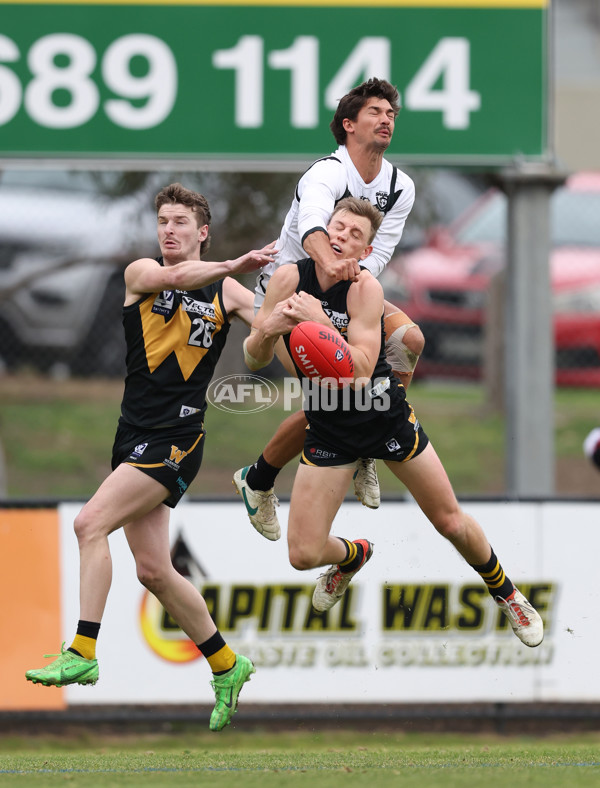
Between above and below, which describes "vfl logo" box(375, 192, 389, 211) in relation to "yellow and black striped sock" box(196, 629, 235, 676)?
above

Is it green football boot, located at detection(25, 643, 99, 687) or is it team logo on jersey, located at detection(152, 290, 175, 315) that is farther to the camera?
team logo on jersey, located at detection(152, 290, 175, 315)

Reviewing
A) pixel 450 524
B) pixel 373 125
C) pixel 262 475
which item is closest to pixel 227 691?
pixel 262 475

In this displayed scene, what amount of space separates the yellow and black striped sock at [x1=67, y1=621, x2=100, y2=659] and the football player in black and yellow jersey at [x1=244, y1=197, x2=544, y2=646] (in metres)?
1.06

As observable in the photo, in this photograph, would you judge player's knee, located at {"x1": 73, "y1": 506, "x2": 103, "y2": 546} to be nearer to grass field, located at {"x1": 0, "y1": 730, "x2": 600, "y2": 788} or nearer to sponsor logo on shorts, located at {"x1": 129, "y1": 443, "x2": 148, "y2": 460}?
sponsor logo on shorts, located at {"x1": 129, "y1": 443, "x2": 148, "y2": 460}

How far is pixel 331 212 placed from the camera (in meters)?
6.33

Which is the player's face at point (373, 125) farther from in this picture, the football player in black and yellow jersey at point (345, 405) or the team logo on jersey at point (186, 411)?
the team logo on jersey at point (186, 411)

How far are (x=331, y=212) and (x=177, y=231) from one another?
2.65 ft

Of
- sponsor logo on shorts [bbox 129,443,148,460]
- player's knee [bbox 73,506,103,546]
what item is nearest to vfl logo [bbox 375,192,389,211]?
sponsor logo on shorts [bbox 129,443,148,460]

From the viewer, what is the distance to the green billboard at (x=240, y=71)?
9.52 metres

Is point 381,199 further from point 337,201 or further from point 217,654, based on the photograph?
point 217,654

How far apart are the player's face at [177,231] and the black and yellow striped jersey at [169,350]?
0.63ft

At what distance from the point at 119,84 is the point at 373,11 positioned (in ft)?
6.35

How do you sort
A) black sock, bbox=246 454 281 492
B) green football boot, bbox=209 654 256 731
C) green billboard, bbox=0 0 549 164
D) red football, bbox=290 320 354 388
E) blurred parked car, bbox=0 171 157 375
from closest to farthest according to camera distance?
red football, bbox=290 320 354 388
green football boot, bbox=209 654 256 731
black sock, bbox=246 454 281 492
green billboard, bbox=0 0 549 164
blurred parked car, bbox=0 171 157 375

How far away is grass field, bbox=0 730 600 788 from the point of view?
649cm
